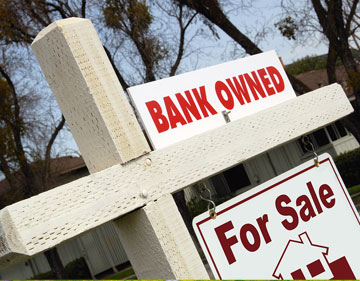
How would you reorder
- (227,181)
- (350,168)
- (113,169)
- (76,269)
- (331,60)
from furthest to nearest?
(227,181)
(76,269)
(350,168)
(331,60)
(113,169)

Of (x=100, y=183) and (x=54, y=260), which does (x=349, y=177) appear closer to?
(x=54, y=260)

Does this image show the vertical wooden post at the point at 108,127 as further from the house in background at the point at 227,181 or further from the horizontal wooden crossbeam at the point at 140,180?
the house in background at the point at 227,181

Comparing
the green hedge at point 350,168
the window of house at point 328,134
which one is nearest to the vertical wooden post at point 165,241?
the green hedge at point 350,168

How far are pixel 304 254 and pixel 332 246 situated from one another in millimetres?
146

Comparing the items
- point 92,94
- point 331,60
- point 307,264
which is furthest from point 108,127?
point 331,60

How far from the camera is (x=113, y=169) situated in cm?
152

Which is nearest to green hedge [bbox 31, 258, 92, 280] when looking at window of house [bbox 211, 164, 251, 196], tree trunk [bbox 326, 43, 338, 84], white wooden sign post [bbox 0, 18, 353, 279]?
window of house [bbox 211, 164, 251, 196]

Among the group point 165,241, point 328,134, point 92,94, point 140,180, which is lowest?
point 328,134

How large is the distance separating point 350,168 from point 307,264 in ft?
57.9

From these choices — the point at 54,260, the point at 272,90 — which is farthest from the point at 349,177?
the point at 272,90

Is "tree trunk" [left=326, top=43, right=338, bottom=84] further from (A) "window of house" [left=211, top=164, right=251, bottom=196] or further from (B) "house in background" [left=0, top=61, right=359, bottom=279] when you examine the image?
(A) "window of house" [left=211, top=164, right=251, bottom=196]

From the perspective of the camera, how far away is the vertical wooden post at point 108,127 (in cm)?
156

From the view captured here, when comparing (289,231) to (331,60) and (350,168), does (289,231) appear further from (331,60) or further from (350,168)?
(350,168)

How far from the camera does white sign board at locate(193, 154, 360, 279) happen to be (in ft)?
5.64
